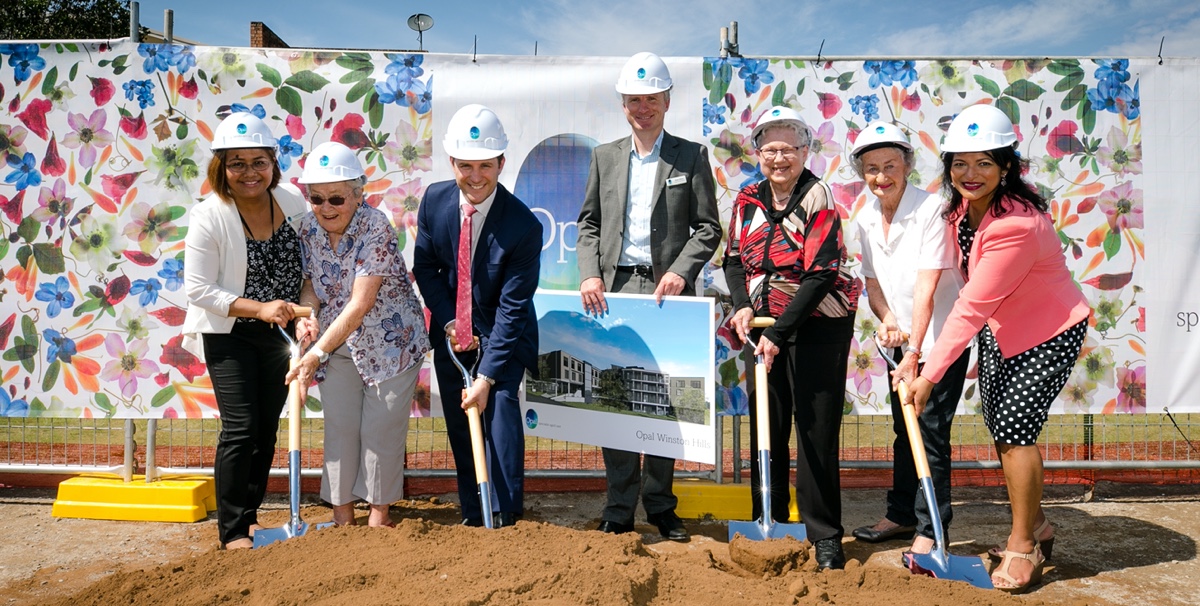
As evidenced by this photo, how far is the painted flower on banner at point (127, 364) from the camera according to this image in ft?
16.4

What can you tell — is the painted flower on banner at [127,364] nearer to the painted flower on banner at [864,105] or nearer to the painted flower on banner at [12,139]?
the painted flower on banner at [12,139]

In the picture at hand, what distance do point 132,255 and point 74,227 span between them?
14.3 inches

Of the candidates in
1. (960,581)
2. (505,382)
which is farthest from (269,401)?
(960,581)

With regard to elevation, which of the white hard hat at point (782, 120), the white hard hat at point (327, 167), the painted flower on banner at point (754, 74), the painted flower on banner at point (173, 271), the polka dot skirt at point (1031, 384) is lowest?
the polka dot skirt at point (1031, 384)

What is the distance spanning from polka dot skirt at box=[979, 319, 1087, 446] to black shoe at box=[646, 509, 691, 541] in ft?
5.16

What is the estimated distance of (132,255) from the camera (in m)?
4.95

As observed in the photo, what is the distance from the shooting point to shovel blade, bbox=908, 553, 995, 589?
11.3 ft

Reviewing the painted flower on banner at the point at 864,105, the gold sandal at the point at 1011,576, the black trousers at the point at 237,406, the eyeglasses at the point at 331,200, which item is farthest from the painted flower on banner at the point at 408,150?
the gold sandal at the point at 1011,576

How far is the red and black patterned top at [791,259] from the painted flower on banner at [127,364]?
333 cm

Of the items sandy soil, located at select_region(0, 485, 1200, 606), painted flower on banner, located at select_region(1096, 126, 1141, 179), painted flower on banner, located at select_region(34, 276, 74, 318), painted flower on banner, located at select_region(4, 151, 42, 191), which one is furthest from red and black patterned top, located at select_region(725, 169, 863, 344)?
painted flower on banner, located at select_region(4, 151, 42, 191)

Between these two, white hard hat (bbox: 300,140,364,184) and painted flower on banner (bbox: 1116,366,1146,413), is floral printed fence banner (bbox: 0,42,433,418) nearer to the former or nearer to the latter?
white hard hat (bbox: 300,140,364,184)

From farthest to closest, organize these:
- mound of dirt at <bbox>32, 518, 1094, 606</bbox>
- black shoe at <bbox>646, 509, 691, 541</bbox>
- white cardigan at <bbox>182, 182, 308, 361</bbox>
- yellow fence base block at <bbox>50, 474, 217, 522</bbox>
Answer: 1. yellow fence base block at <bbox>50, 474, 217, 522</bbox>
2. black shoe at <bbox>646, 509, 691, 541</bbox>
3. white cardigan at <bbox>182, 182, 308, 361</bbox>
4. mound of dirt at <bbox>32, 518, 1094, 606</bbox>

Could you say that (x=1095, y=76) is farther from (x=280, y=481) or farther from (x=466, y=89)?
(x=280, y=481)

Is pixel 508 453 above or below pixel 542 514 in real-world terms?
above
